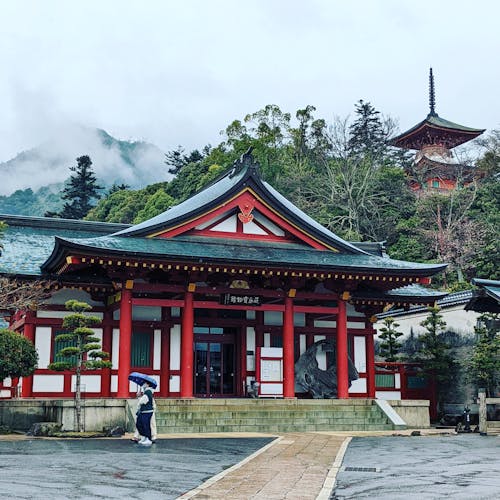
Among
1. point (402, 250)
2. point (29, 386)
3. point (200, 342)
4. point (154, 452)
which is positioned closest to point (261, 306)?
point (200, 342)

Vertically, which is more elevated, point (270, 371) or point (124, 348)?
point (124, 348)

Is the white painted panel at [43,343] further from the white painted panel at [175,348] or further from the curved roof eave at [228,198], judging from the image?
the white painted panel at [175,348]

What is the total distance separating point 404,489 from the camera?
979 centimetres

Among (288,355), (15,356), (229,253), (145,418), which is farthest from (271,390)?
(145,418)

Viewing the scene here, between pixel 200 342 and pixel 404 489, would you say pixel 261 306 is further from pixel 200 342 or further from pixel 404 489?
pixel 404 489

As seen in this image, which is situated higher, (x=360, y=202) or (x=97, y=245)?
(x=360, y=202)

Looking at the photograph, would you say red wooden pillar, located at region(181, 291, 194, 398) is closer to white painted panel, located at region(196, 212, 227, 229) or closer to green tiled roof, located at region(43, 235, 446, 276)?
green tiled roof, located at region(43, 235, 446, 276)

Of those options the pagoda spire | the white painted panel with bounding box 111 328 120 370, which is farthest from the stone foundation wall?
the pagoda spire

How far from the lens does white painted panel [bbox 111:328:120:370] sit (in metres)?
24.4

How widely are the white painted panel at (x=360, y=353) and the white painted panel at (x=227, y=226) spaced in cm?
648

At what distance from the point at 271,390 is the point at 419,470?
14.5 m

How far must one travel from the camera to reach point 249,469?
1212cm

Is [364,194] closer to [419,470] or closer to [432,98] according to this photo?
[432,98]

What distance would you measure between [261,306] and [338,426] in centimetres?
473
